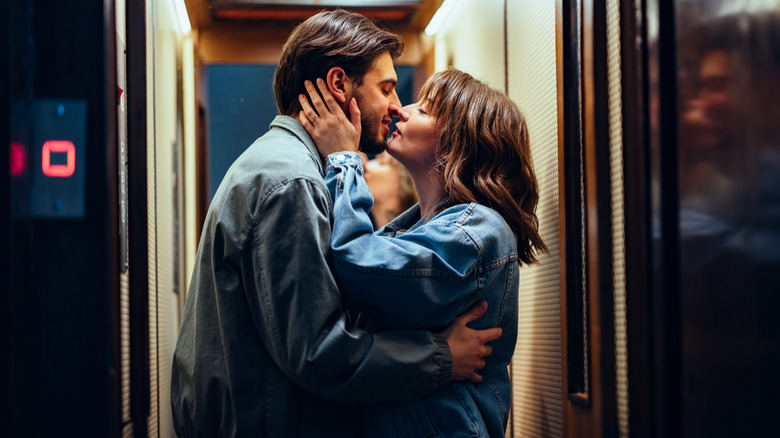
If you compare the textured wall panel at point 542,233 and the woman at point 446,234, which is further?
the textured wall panel at point 542,233

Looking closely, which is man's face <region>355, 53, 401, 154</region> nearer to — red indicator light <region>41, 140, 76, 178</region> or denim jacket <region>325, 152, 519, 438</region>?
denim jacket <region>325, 152, 519, 438</region>

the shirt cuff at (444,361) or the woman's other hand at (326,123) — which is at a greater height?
the woman's other hand at (326,123)

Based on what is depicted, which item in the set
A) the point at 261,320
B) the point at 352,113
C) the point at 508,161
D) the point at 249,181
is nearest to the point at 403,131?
the point at 352,113

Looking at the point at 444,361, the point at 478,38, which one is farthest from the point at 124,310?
the point at 478,38

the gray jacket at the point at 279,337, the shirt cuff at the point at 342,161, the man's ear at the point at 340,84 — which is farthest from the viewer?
the man's ear at the point at 340,84

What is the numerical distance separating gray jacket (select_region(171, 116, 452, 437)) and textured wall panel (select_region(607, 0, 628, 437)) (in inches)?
14.3

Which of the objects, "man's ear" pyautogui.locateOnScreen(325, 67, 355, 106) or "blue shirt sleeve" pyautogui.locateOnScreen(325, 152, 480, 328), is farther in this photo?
"man's ear" pyautogui.locateOnScreen(325, 67, 355, 106)

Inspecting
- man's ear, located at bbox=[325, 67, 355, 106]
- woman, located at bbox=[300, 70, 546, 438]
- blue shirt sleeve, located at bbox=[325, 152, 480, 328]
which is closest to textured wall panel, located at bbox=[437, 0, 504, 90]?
woman, located at bbox=[300, 70, 546, 438]

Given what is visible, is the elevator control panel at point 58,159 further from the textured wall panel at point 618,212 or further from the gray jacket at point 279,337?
the textured wall panel at point 618,212

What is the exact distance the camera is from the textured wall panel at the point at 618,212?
1.36 m

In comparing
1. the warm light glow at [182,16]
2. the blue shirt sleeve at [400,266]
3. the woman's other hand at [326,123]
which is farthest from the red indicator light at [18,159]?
the warm light glow at [182,16]

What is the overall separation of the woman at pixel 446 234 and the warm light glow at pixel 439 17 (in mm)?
660

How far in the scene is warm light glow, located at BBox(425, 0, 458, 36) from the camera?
2.58m

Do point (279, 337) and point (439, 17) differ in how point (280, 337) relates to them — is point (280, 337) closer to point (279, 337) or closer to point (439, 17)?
point (279, 337)
